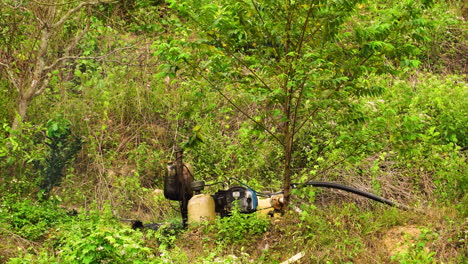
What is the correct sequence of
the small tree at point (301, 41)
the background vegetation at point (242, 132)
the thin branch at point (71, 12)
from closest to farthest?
1. the small tree at point (301, 41)
2. the background vegetation at point (242, 132)
3. the thin branch at point (71, 12)

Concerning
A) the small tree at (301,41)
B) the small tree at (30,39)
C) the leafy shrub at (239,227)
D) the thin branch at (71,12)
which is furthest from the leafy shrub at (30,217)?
the small tree at (301,41)

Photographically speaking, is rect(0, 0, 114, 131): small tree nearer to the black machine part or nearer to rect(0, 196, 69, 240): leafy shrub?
rect(0, 196, 69, 240): leafy shrub

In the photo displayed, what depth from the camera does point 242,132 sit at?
6.64 m

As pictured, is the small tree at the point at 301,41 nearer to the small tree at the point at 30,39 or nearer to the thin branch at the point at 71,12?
the thin branch at the point at 71,12

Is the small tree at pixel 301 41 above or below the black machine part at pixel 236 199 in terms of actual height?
above

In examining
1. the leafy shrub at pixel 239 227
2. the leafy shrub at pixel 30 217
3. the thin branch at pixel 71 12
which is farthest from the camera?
the thin branch at pixel 71 12

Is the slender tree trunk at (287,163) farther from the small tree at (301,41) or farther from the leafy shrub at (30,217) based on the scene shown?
the leafy shrub at (30,217)

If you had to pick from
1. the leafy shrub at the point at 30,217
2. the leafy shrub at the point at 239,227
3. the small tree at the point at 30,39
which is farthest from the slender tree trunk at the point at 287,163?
the small tree at the point at 30,39

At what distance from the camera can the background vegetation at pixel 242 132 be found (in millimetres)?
4645

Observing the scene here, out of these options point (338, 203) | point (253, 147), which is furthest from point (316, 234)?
point (253, 147)

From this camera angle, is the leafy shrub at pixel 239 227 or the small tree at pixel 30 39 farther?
the small tree at pixel 30 39

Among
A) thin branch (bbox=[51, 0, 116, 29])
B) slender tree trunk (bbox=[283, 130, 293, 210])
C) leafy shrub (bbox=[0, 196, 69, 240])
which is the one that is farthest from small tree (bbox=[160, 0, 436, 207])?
leafy shrub (bbox=[0, 196, 69, 240])

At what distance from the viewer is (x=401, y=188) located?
20.4ft

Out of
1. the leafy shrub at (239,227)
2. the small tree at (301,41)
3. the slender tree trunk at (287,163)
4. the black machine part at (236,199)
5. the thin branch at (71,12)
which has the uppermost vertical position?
the thin branch at (71,12)
